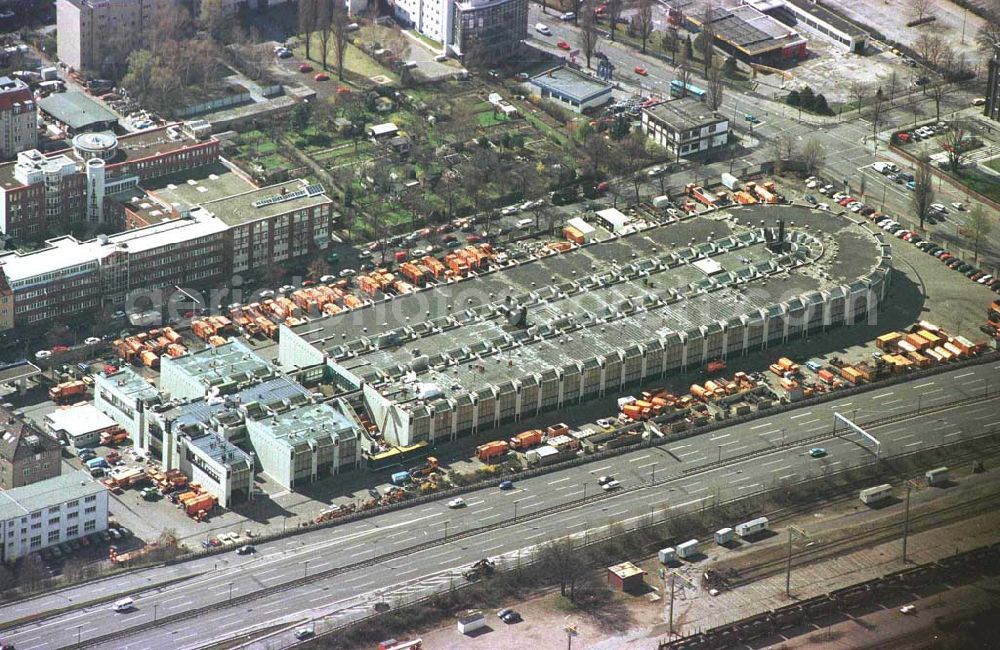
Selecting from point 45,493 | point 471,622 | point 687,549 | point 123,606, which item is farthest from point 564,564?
point 45,493

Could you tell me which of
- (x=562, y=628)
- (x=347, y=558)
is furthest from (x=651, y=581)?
(x=347, y=558)

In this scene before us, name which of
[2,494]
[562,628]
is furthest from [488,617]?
[2,494]

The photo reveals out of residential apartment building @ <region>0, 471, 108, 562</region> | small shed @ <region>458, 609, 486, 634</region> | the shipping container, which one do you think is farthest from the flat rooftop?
the shipping container

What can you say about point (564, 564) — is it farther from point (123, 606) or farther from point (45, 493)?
point (45, 493)

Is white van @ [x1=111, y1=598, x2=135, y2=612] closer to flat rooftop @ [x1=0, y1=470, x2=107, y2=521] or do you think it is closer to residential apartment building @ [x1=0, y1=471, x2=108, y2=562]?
residential apartment building @ [x1=0, y1=471, x2=108, y2=562]

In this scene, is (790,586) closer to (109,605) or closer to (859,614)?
(859,614)

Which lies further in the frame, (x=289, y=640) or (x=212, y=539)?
(x=212, y=539)
